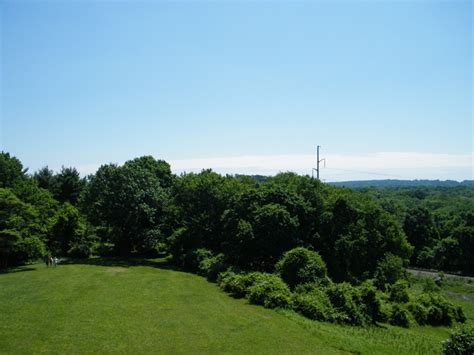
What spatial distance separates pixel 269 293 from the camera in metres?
24.2

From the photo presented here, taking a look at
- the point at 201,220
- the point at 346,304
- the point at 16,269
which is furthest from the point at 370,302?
the point at 16,269

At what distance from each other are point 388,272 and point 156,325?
23649 millimetres

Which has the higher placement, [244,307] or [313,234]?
[313,234]

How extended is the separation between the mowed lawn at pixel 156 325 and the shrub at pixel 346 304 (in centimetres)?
109

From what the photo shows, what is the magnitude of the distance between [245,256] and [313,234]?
21.4ft

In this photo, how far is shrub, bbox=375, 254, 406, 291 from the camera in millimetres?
34031

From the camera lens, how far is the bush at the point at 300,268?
2686 centimetres

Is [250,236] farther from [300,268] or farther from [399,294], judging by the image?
[399,294]

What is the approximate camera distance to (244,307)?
75.7 ft

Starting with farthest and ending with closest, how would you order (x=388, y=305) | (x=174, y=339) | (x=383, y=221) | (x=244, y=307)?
(x=383, y=221)
(x=388, y=305)
(x=244, y=307)
(x=174, y=339)

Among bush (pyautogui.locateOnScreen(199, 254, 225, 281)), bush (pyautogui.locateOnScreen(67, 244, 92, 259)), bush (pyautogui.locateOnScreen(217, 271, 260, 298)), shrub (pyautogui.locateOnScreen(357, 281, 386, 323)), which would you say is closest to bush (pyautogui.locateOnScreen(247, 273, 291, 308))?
bush (pyautogui.locateOnScreen(217, 271, 260, 298))

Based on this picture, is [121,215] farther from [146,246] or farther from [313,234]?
[313,234]

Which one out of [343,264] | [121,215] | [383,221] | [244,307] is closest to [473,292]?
[383,221]

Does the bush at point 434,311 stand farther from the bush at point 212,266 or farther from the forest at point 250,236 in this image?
the bush at point 212,266
